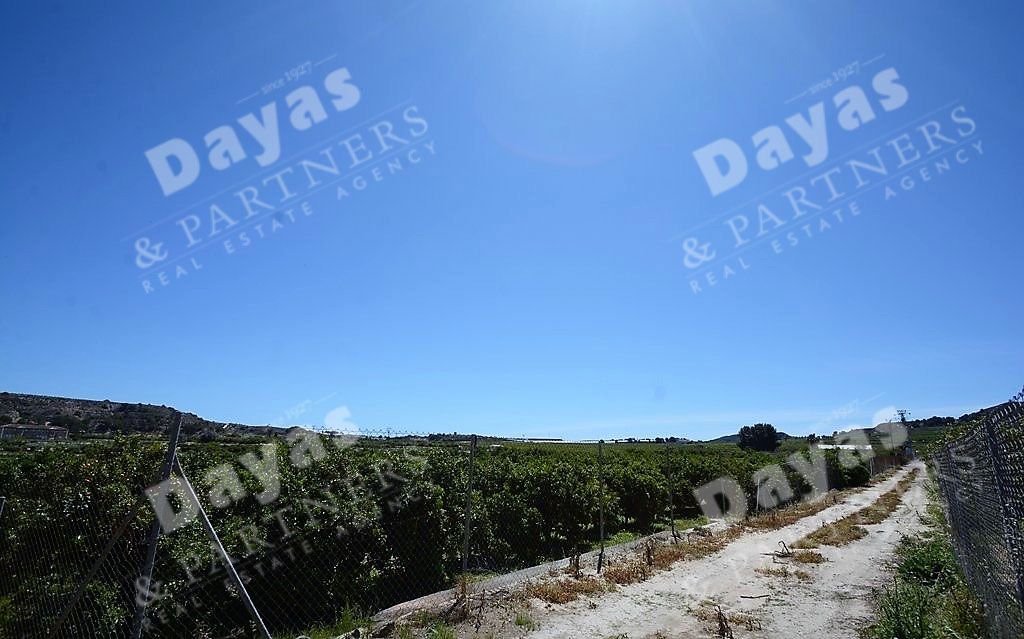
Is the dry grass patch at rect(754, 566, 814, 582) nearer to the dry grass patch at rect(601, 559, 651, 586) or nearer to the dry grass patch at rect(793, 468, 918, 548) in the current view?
the dry grass patch at rect(601, 559, 651, 586)

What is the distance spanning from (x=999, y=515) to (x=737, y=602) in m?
4.10

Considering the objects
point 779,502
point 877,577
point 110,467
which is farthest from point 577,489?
point 779,502

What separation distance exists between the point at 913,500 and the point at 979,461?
68.8ft

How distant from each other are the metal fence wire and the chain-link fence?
4.83 meters

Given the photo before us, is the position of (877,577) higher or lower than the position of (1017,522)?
lower

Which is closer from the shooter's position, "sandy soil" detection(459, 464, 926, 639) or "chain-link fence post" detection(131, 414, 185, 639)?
"chain-link fence post" detection(131, 414, 185, 639)

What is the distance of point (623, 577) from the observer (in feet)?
23.7

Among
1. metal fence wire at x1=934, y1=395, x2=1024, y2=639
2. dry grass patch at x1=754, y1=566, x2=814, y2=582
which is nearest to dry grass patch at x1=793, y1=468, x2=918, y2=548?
dry grass patch at x1=754, y1=566, x2=814, y2=582

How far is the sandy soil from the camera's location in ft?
18.0

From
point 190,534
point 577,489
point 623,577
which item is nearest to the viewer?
point 190,534

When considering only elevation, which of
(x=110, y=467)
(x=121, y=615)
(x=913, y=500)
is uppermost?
(x=110, y=467)

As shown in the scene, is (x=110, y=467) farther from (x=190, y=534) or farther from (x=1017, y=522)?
(x=1017, y=522)

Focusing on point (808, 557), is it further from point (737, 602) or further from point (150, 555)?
point (150, 555)

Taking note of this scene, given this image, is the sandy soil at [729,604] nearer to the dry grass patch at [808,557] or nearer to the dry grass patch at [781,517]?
the dry grass patch at [808,557]
